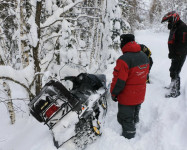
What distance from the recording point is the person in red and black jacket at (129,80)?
269 centimetres

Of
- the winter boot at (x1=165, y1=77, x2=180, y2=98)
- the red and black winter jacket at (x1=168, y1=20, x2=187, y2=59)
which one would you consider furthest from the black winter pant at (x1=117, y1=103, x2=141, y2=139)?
the red and black winter jacket at (x1=168, y1=20, x2=187, y2=59)

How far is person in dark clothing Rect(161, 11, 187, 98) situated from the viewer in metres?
3.50

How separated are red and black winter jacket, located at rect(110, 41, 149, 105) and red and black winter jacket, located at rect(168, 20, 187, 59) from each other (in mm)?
1346

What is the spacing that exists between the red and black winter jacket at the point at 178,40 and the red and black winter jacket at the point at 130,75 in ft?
4.42

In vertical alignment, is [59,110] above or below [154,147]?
above

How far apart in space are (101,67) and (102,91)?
13.8 ft

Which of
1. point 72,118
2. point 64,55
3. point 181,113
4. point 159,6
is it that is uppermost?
point 159,6

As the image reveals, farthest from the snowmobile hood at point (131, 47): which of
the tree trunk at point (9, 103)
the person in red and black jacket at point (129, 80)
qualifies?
the tree trunk at point (9, 103)

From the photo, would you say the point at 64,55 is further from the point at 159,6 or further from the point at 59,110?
the point at 159,6

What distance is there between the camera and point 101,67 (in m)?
7.57

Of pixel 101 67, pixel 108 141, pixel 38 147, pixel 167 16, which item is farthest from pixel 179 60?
pixel 101 67

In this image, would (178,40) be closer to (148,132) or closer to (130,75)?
(130,75)

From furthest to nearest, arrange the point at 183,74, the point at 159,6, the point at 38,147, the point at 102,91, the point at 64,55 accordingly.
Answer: the point at 159,6 < the point at 183,74 < the point at 64,55 < the point at 102,91 < the point at 38,147

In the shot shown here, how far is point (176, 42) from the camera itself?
3.66m
